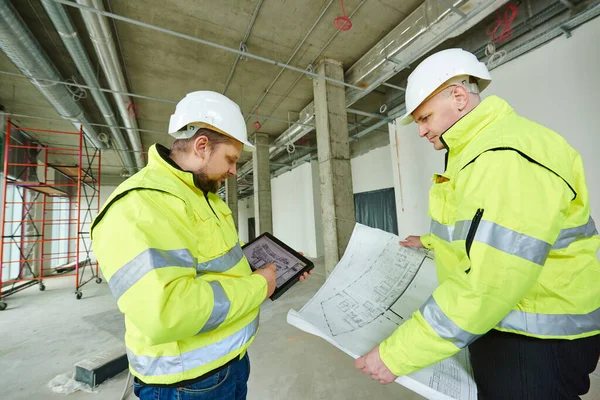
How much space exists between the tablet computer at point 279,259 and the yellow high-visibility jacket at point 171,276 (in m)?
0.31

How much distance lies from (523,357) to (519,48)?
Answer: 391 centimetres

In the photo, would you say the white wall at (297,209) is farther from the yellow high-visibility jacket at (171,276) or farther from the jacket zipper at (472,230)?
the jacket zipper at (472,230)

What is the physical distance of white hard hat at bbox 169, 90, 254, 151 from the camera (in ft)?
3.09

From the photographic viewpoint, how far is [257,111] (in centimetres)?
566

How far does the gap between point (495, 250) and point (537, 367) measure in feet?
1.35

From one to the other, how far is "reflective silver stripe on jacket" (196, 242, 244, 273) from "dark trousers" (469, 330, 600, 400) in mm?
834

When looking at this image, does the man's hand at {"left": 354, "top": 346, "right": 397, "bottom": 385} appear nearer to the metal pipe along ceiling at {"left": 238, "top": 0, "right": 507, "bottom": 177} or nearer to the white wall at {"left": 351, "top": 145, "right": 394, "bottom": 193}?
the metal pipe along ceiling at {"left": 238, "top": 0, "right": 507, "bottom": 177}

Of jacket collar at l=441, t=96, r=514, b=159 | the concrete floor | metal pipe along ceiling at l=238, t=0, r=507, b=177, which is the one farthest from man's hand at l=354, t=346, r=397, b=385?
metal pipe along ceiling at l=238, t=0, r=507, b=177

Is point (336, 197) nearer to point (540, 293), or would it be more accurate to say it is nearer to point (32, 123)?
point (540, 293)

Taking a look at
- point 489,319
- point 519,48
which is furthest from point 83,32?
point 519,48

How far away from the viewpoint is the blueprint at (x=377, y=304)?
71cm

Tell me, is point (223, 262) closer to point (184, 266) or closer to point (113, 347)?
point (184, 266)

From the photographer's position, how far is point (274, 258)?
1.33m

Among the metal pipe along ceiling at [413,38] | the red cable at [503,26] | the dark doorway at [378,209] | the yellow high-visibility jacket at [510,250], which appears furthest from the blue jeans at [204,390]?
the dark doorway at [378,209]
